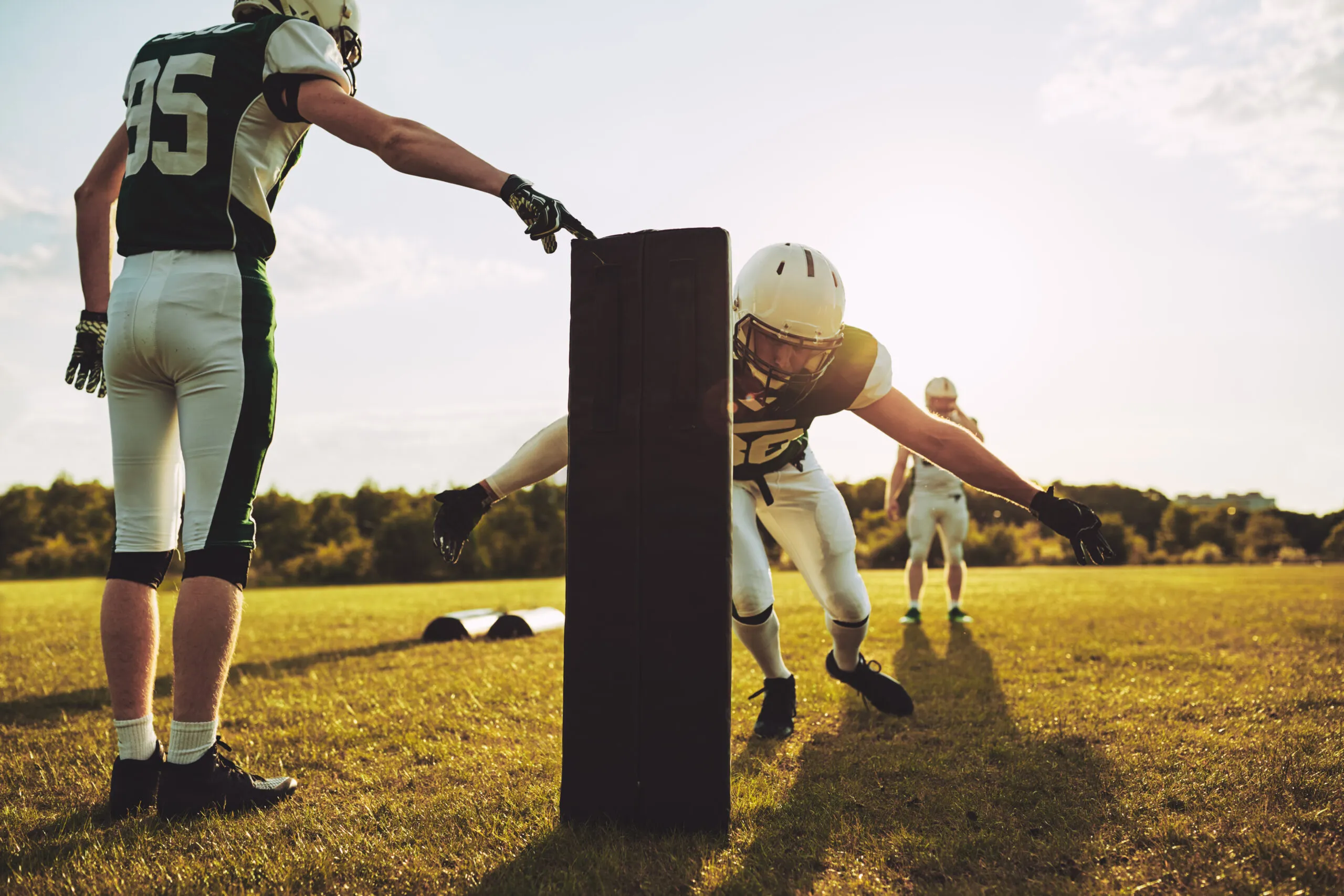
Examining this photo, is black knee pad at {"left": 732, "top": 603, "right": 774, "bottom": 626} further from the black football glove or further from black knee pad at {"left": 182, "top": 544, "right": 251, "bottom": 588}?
black knee pad at {"left": 182, "top": 544, "right": 251, "bottom": 588}

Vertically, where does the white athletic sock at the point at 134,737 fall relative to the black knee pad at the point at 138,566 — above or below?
below

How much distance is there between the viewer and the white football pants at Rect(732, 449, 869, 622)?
402 cm

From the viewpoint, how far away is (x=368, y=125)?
244 cm

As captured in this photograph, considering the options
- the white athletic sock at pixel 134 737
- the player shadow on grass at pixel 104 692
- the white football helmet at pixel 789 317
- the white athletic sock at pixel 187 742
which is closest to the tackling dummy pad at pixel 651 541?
the white football helmet at pixel 789 317

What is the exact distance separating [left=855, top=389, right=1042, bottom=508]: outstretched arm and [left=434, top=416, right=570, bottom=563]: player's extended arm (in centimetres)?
143

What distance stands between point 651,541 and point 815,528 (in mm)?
1889

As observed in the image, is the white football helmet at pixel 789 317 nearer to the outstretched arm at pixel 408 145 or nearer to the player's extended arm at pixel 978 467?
the player's extended arm at pixel 978 467

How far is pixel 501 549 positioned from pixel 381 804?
94.4 ft

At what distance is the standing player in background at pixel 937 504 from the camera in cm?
851

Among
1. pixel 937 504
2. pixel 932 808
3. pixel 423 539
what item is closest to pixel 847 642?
pixel 932 808

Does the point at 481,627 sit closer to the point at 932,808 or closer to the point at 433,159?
the point at 932,808

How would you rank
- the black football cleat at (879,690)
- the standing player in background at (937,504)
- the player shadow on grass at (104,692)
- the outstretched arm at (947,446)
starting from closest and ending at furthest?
the outstretched arm at (947,446) < the black football cleat at (879,690) < the player shadow on grass at (104,692) < the standing player in background at (937,504)

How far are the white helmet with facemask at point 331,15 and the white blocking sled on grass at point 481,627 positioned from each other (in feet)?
17.2

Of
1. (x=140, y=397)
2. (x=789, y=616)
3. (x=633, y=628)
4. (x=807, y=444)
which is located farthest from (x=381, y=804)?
(x=789, y=616)
